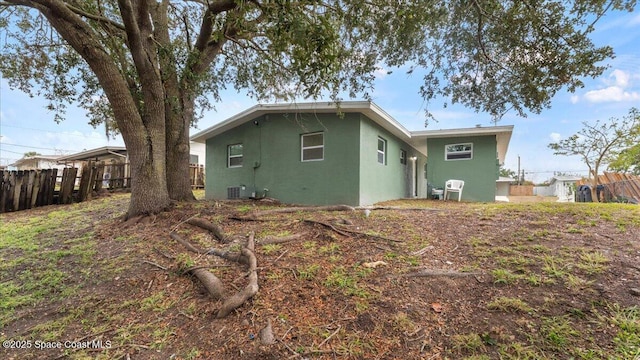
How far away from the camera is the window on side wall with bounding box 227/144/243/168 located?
11.1 meters

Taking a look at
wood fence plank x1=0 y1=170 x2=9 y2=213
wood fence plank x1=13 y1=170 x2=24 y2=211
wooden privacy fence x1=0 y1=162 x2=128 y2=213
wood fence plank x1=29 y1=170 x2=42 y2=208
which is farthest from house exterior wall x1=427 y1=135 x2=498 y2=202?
wood fence plank x1=0 y1=170 x2=9 y2=213

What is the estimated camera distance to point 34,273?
3.73 meters

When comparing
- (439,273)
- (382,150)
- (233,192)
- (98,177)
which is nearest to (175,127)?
(233,192)

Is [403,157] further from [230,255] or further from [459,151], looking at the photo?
[230,255]

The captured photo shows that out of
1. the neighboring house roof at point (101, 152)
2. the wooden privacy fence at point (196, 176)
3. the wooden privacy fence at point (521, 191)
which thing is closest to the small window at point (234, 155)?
the wooden privacy fence at point (196, 176)

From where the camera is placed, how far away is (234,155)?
11328 mm

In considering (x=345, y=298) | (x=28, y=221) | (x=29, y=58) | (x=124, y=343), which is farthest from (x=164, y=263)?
(x=29, y=58)

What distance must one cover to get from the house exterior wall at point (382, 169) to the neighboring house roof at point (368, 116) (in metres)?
0.33

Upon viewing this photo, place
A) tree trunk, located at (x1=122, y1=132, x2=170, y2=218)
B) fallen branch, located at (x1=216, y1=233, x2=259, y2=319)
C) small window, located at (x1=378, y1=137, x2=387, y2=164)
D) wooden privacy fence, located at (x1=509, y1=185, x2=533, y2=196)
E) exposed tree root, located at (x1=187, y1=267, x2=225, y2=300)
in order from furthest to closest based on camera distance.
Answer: wooden privacy fence, located at (x1=509, y1=185, x2=533, y2=196) < small window, located at (x1=378, y1=137, x2=387, y2=164) < tree trunk, located at (x1=122, y1=132, x2=170, y2=218) < exposed tree root, located at (x1=187, y1=267, x2=225, y2=300) < fallen branch, located at (x1=216, y1=233, x2=259, y2=319)

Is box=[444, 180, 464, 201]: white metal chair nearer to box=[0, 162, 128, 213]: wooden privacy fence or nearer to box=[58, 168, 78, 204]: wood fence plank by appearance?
box=[0, 162, 128, 213]: wooden privacy fence

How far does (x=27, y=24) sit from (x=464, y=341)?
462 inches
